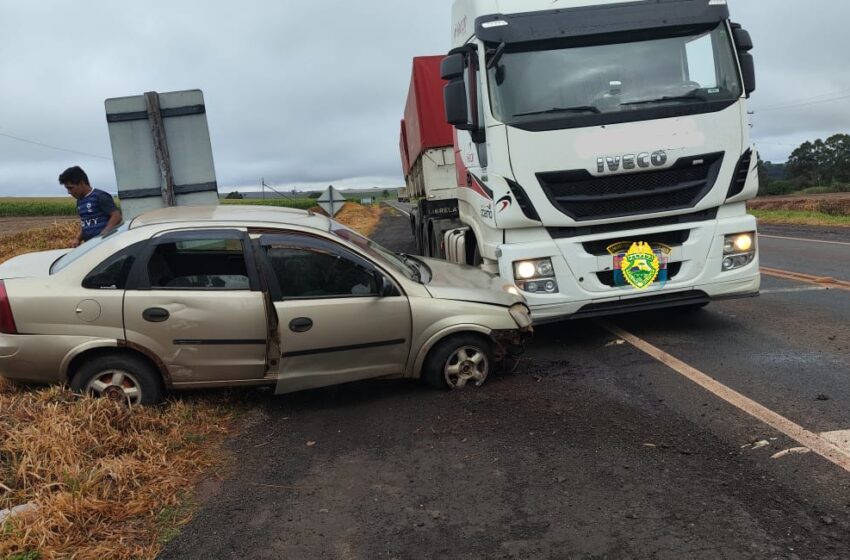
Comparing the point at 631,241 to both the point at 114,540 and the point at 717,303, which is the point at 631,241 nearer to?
the point at 717,303

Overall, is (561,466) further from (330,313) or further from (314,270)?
(314,270)

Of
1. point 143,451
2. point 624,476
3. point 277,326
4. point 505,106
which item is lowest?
point 624,476

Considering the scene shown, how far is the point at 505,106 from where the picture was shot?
19.1 ft

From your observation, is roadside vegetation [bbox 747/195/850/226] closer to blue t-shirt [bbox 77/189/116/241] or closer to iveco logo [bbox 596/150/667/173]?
iveco logo [bbox 596/150/667/173]

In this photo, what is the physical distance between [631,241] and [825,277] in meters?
4.88

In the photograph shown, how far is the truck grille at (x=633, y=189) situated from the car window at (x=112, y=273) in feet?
11.4

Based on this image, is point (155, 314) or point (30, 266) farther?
point (30, 266)

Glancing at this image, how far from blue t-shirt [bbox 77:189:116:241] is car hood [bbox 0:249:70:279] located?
57.1 inches

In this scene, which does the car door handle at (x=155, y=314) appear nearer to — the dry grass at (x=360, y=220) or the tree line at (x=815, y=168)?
the dry grass at (x=360, y=220)

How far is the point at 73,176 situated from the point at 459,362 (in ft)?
15.7

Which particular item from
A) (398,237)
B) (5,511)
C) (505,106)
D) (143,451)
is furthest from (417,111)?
(398,237)

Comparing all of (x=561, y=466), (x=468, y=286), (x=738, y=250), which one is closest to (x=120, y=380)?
(x=468, y=286)

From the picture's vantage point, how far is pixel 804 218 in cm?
2136

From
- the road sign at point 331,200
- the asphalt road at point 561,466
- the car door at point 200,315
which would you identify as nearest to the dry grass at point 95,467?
the asphalt road at point 561,466
